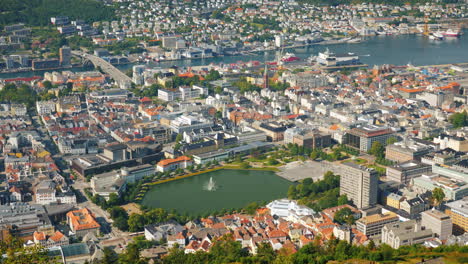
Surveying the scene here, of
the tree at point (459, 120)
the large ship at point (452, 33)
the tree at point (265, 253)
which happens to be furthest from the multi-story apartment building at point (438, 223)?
the large ship at point (452, 33)

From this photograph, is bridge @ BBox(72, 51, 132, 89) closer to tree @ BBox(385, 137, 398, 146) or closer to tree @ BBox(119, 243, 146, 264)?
tree @ BBox(385, 137, 398, 146)

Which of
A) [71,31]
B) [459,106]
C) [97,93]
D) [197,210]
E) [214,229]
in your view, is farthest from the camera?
[71,31]

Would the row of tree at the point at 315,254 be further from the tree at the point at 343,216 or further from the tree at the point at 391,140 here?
the tree at the point at 391,140

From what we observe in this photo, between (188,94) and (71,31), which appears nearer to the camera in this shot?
(188,94)

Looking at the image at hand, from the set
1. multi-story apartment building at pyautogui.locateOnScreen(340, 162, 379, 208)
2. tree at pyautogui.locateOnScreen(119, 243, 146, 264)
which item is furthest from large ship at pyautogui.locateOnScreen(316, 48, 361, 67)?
tree at pyautogui.locateOnScreen(119, 243, 146, 264)

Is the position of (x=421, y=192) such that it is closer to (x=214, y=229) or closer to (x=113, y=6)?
(x=214, y=229)

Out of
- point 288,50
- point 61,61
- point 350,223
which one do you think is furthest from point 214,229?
point 288,50
